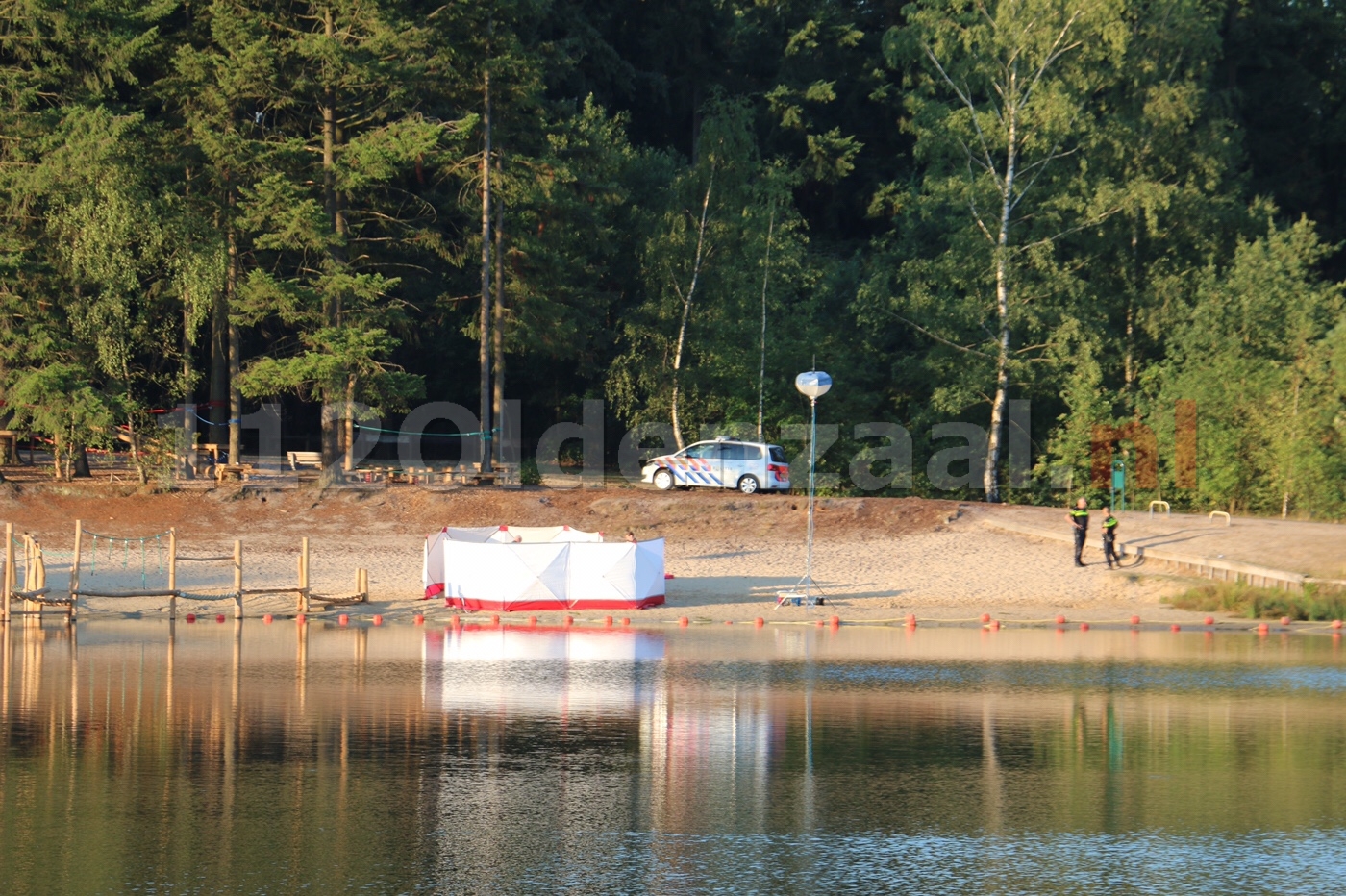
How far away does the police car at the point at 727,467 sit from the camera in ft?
139

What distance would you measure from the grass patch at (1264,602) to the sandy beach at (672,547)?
0.81 meters

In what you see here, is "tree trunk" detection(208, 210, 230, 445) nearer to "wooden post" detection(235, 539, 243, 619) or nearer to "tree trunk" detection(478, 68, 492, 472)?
"tree trunk" detection(478, 68, 492, 472)

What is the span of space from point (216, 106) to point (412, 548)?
49.9ft

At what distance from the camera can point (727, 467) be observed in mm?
42562

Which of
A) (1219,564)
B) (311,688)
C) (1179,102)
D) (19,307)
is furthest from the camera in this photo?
(1179,102)

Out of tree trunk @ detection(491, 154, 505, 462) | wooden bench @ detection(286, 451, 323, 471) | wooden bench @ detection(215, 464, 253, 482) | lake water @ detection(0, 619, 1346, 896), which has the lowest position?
lake water @ detection(0, 619, 1346, 896)

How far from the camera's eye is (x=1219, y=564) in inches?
1244

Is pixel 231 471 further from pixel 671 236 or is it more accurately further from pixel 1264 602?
pixel 1264 602

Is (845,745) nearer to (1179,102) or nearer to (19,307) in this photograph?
(19,307)

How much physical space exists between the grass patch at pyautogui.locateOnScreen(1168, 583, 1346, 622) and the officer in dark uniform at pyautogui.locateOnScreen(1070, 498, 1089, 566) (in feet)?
9.20

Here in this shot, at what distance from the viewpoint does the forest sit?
4116cm

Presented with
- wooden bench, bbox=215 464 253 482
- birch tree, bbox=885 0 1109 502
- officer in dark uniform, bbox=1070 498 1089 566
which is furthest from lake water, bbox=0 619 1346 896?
birch tree, bbox=885 0 1109 502

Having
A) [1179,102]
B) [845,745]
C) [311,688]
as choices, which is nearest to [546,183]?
[1179,102]

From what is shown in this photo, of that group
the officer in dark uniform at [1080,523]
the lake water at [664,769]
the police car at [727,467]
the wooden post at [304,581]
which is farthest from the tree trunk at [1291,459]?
the wooden post at [304,581]
